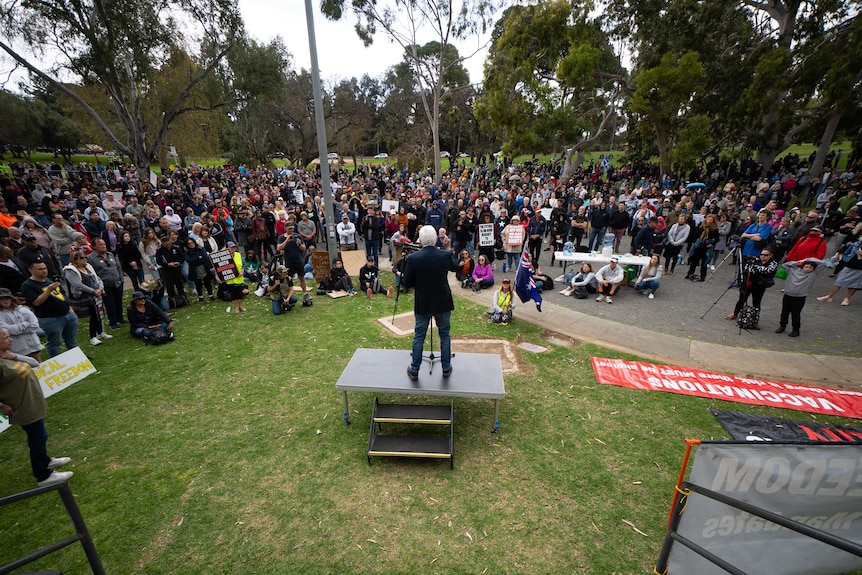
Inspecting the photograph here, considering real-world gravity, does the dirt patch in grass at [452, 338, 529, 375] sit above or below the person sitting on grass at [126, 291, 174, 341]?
below

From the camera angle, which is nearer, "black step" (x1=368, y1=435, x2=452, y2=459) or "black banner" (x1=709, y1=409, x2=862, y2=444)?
"black step" (x1=368, y1=435, x2=452, y2=459)

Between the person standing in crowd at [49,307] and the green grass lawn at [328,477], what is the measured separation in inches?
31.2

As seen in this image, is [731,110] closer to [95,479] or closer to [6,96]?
[95,479]

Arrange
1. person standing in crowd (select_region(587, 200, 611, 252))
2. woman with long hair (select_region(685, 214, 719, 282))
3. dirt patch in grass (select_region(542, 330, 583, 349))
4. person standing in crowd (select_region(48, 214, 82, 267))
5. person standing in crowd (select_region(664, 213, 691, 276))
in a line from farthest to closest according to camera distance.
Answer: person standing in crowd (select_region(587, 200, 611, 252)) < person standing in crowd (select_region(664, 213, 691, 276)) < woman with long hair (select_region(685, 214, 719, 282)) < person standing in crowd (select_region(48, 214, 82, 267)) < dirt patch in grass (select_region(542, 330, 583, 349))

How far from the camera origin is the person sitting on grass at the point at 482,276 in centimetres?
1143

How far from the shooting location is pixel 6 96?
4372 centimetres

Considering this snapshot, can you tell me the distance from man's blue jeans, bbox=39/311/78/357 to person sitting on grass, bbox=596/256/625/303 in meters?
11.6

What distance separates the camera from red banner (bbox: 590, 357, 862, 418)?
6.12 m

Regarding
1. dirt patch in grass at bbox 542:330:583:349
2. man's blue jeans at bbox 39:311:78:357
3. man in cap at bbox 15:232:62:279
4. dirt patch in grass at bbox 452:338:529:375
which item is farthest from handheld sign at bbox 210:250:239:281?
dirt patch in grass at bbox 542:330:583:349

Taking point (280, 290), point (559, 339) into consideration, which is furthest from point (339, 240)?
point (559, 339)

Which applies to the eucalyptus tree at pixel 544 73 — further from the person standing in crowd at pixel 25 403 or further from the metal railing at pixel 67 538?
the metal railing at pixel 67 538

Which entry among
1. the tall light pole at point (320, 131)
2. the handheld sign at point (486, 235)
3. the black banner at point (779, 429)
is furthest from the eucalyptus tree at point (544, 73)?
the black banner at point (779, 429)

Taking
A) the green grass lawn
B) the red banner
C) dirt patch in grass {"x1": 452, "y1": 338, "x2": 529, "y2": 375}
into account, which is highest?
dirt patch in grass {"x1": 452, "y1": 338, "x2": 529, "y2": 375}

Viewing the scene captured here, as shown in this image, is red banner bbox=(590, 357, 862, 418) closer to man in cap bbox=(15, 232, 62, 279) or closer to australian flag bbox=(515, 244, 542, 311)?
australian flag bbox=(515, 244, 542, 311)
